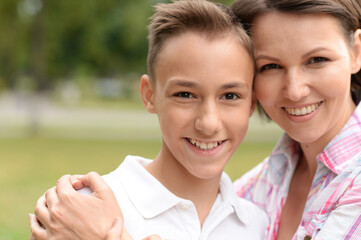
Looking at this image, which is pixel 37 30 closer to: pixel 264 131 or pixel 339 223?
pixel 264 131

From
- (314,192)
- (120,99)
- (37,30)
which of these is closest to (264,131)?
(37,30)

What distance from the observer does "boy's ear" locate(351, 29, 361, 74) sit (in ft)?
8.40

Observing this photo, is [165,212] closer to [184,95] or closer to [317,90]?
[184,95]

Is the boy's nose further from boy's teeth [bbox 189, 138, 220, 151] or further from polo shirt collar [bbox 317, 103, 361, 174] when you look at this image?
polo shirt collar [bbox 317, 103, 361, 174]

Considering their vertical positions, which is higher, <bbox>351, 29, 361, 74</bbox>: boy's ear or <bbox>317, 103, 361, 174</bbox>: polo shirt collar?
<bbox>351, 29, 361, 74</bbox>: boy's ear

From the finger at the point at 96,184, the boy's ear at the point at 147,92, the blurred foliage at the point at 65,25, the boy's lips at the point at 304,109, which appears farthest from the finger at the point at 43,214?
the blurred foliage at the point at 65,25

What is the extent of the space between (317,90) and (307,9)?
38 cm

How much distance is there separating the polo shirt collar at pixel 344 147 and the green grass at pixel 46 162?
16.7 ft

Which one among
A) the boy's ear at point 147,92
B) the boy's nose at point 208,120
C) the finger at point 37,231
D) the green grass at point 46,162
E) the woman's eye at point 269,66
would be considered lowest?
the green grass at point 46,162

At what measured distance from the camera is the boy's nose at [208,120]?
218cm

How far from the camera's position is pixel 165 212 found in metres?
2.33

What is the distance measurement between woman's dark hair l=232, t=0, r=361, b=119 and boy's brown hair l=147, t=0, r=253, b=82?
10 centimetres

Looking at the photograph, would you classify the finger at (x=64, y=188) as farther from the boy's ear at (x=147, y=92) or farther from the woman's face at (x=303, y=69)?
the woman's face at (x=303, y=69)

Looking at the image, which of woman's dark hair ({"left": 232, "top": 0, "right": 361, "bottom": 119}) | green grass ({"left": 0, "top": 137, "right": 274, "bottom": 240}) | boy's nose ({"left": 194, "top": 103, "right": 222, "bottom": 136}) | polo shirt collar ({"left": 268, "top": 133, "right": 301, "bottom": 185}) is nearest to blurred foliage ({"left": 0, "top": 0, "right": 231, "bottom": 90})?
green grass ({"left": 0, "top": 137, "right": 274, "bottom": 240})
